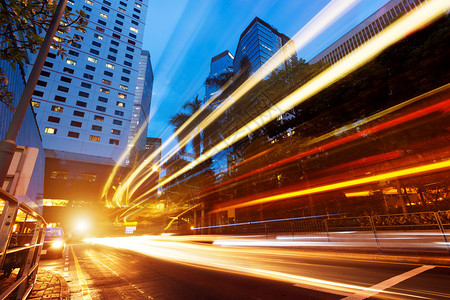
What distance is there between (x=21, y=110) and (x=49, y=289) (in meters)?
4.27

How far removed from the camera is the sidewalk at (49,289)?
4.30 metres

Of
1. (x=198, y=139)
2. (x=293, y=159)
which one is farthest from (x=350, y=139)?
(x=198, y=139)

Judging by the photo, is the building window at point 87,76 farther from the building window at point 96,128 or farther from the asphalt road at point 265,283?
the asphalt road at point 265,283

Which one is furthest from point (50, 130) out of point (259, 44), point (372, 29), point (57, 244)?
point (372, 29)

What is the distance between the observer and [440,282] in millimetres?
4949

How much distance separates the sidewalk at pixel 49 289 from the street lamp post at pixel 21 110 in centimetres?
314

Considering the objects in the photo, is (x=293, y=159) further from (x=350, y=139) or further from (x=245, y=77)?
(x=245, y=77)

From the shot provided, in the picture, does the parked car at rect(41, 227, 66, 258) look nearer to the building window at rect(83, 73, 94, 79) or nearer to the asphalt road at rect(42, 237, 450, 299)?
the asphalt road at rect(42, 237, 450, 299)

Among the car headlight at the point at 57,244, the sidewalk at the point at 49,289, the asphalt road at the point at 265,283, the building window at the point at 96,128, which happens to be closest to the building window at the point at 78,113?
the building window at the point at 96,128

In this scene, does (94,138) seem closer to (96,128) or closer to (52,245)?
(96,128)

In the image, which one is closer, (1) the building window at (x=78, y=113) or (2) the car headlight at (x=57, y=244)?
(2) the car headlight at (x=57, y=244)

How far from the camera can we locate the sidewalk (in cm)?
430

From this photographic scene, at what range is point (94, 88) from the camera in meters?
55.3

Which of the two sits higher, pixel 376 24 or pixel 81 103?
pixel 81 103
